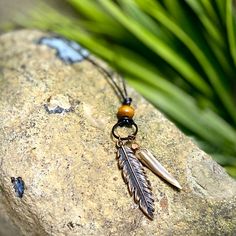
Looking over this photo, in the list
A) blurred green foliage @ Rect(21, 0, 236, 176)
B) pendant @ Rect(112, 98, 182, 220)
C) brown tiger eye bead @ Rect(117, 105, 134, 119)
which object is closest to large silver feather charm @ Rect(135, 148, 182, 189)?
pendant @ Rect(112, 98, 182, 220)

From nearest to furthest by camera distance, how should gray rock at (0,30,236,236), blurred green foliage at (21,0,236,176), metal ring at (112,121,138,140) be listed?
gray rock at (0,30,236,236) → metal ring at (112,121,138,140) → blurred green foliage at (21,0,236,176)

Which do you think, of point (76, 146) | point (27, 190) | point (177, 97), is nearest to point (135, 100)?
point (177, 97)

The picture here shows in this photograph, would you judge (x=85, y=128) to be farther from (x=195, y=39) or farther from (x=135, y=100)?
(x=195, y=39)

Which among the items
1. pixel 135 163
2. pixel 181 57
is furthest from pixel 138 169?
pixel 181 57

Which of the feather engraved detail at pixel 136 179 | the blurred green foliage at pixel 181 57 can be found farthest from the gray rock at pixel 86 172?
the blurred green foliage at pixel 181 57

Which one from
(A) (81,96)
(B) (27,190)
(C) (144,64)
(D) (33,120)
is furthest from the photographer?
(C) (144,64)

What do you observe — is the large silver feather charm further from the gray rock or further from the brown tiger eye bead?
the brown tiger eye bead
